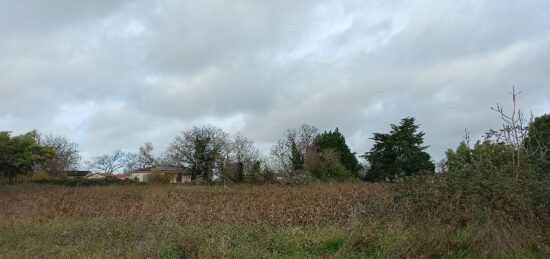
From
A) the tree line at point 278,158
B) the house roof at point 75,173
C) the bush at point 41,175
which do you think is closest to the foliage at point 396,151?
the tree line at point 278,158

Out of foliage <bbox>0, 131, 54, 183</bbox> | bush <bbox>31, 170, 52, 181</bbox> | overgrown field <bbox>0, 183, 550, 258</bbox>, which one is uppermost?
foliage <bbox>0, 131, 54, 183</bbox>

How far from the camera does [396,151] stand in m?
57.6

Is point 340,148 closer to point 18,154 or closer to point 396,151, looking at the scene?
point 396,151

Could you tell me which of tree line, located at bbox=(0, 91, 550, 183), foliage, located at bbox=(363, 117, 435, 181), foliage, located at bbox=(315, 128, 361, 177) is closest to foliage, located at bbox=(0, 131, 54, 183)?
tree line, located at bbox=(0, 91, 550, 183)

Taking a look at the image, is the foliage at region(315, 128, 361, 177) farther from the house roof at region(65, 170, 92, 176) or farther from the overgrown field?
the overgrown field

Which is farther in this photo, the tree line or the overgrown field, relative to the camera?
the tree line

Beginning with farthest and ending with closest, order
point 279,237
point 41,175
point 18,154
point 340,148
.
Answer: point 340,148 < point 41,175 < point 18,154 < point 279,237

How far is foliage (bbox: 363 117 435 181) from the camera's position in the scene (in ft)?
182

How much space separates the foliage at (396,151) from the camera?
55594mm

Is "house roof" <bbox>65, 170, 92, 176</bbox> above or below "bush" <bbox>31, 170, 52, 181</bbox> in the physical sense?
above

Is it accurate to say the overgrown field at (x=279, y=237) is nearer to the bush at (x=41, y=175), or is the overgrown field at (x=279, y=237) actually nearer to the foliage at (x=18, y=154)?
the foliage at (x=18, y=154)

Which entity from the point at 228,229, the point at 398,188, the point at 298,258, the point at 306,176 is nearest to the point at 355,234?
the point at 298,258

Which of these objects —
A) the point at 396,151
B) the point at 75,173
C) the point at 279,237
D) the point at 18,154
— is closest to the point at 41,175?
the point at 18,154

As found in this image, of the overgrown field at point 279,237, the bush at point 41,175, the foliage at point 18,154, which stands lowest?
the overgrown field at point 279,237
